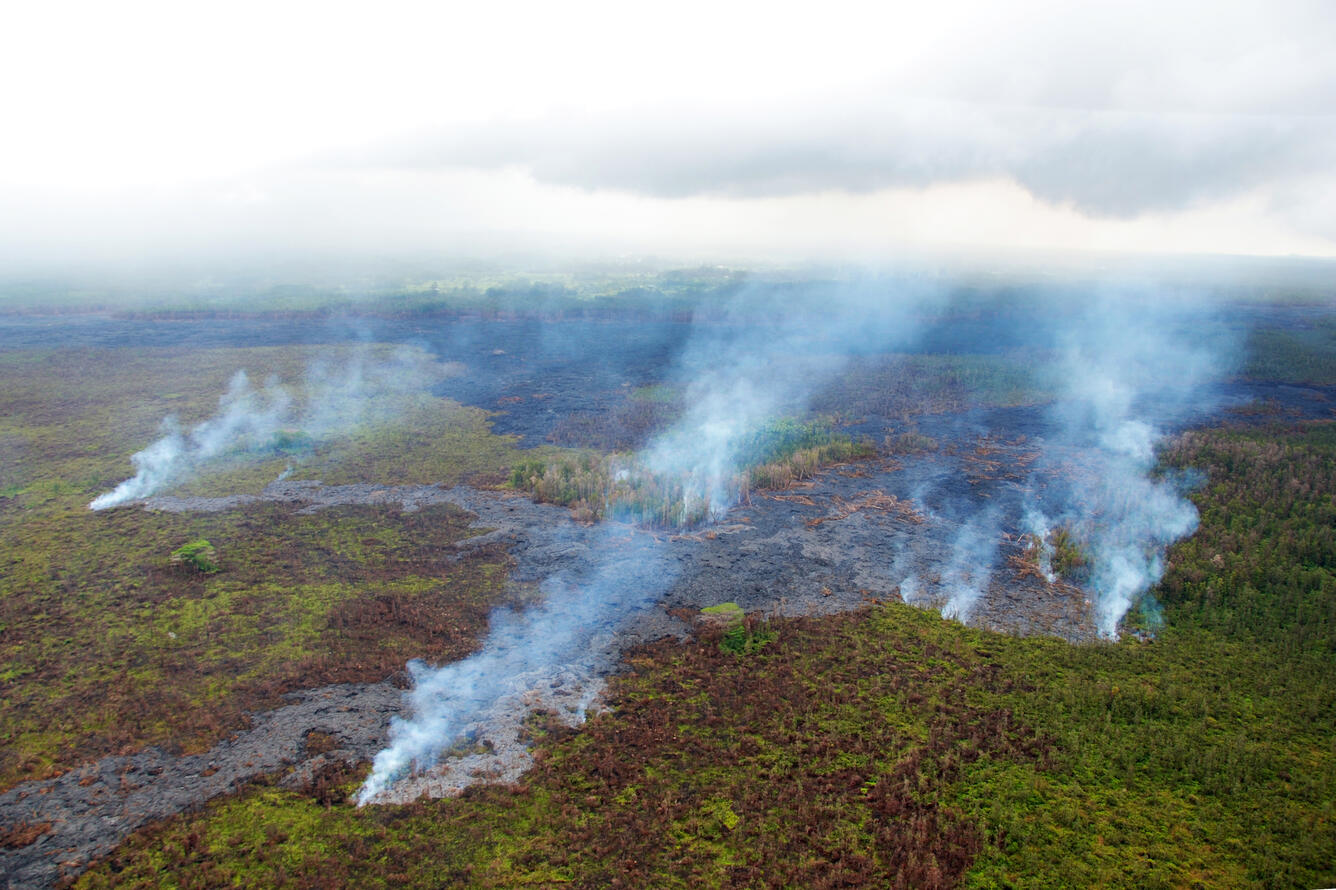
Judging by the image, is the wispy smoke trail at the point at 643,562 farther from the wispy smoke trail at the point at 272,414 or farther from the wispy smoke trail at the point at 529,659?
the wispy smoke trail at the point at 272,414

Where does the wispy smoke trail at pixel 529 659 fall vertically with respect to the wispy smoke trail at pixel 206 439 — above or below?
below

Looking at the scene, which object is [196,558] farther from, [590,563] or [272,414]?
[272,414]

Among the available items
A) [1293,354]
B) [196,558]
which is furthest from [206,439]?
[1293,354]

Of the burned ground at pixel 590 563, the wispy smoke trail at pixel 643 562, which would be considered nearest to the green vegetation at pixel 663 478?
the wispy smoke trail at pixel 643 562

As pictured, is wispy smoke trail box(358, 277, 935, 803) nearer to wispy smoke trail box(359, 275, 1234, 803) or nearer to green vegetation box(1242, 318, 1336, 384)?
wispy smoke trail box(359, 275, 1234, 803)

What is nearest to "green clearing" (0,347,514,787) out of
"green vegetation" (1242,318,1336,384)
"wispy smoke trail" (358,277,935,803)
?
"wispy smoke trail" (358,277,935,803)

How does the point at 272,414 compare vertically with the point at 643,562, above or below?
above
